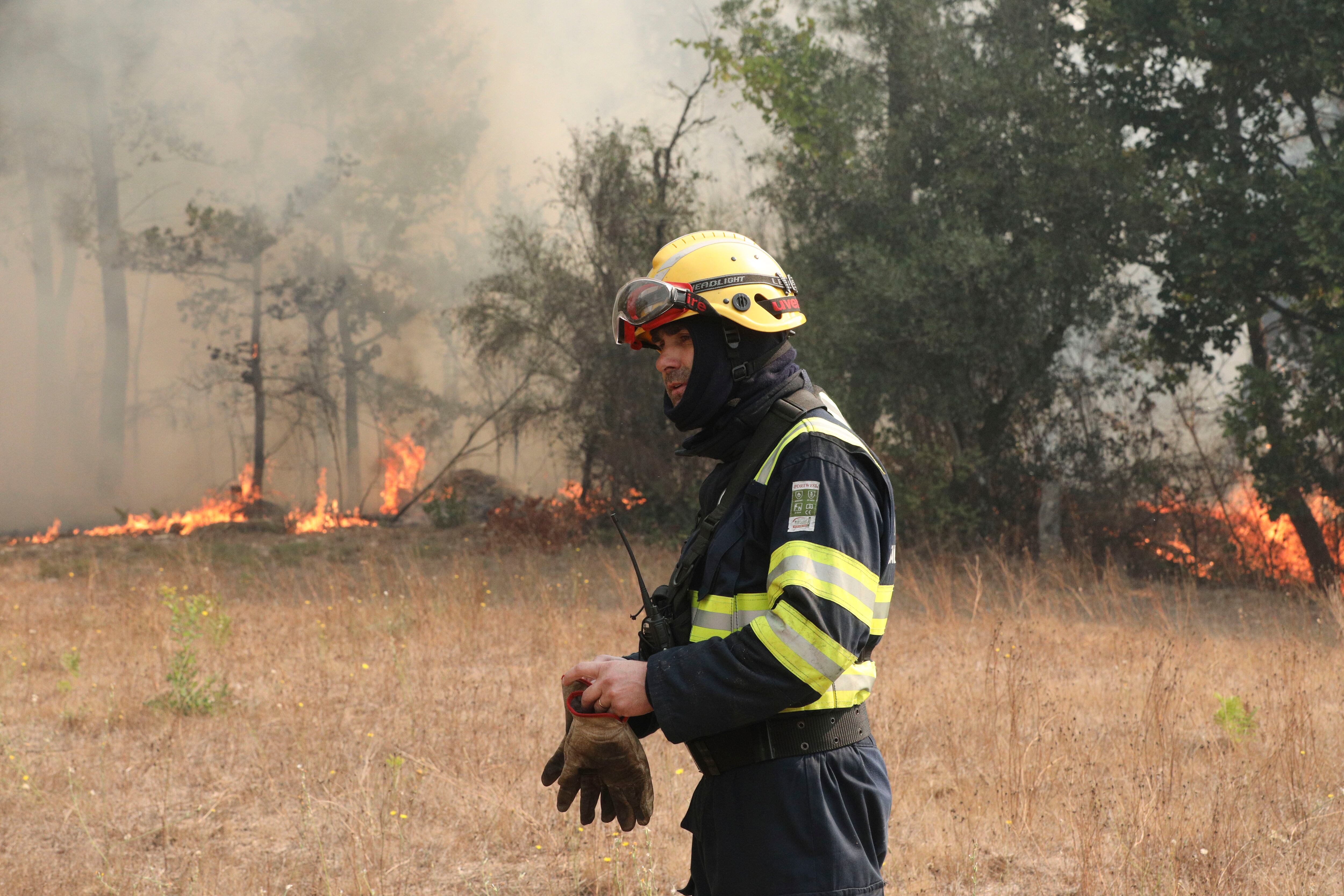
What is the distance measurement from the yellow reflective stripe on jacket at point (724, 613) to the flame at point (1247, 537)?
1023cm

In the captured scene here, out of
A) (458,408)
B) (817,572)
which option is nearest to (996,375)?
(817,572)

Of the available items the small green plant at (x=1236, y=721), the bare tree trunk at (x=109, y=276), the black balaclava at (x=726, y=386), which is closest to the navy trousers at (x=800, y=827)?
→ the black balaclava at (x=726, y=386)

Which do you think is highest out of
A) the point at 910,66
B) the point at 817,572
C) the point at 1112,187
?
the point at 910,66

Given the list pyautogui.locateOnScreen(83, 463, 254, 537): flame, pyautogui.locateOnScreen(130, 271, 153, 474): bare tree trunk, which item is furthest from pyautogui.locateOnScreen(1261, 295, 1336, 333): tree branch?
pyautogui.locateOnScreen(130, 271, 153, 474): bare tree trunk

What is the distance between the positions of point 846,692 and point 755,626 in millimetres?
282

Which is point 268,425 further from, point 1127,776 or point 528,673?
point 1127,776

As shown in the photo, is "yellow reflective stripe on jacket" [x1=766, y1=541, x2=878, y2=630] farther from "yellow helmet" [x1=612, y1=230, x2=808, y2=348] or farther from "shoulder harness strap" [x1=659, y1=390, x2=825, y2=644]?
"yellow helmet" [x1=612, y1=230, x2=808, y2=348]

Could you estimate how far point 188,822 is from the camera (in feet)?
14.3

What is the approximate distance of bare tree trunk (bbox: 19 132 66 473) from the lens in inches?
762

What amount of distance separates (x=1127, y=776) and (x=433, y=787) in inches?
124

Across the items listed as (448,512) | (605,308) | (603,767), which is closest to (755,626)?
(603,767)

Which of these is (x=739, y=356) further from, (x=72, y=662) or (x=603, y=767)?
(x=72, y=662)

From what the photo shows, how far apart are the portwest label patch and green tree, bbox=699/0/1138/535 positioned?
31.7ft

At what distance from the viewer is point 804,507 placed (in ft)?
5.73
